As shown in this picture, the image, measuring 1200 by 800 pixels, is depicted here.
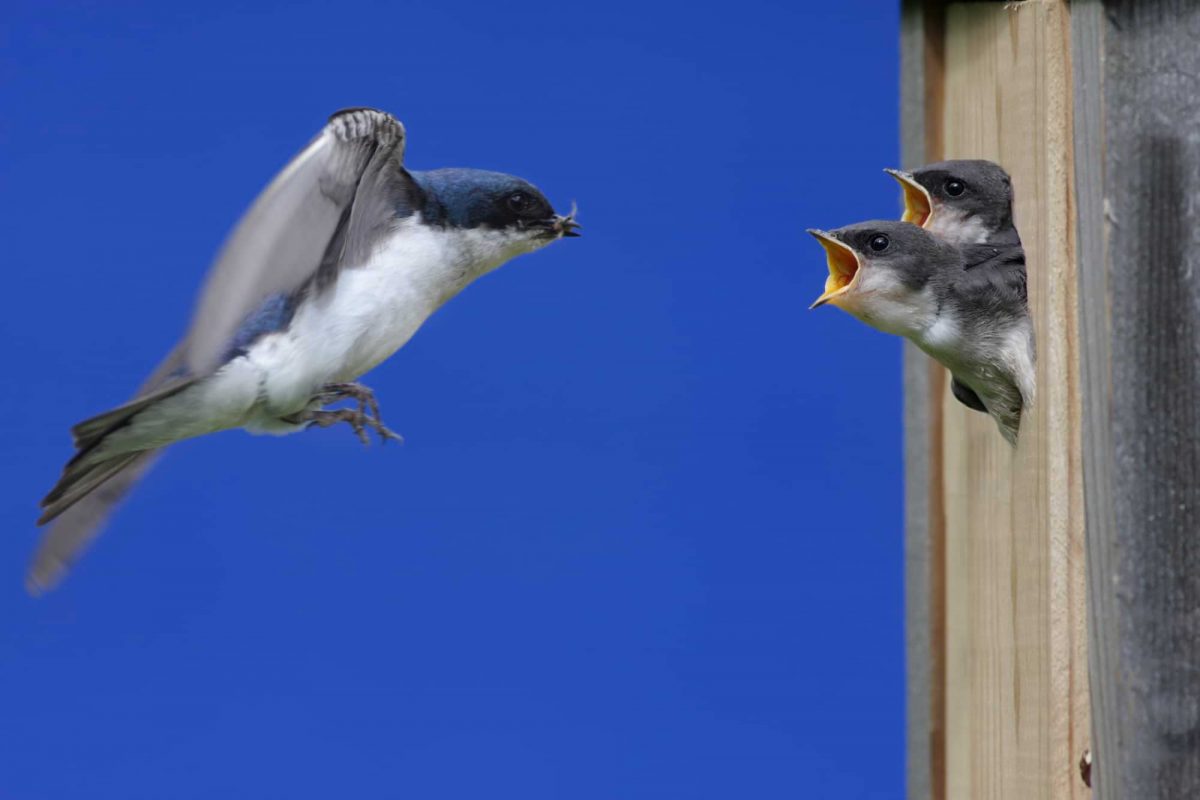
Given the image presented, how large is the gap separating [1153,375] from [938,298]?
0.48 ft

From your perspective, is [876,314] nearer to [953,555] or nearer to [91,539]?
[953,555]

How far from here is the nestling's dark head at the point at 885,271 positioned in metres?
1.04

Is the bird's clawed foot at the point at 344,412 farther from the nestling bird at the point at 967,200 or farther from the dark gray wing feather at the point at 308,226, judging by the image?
the nestling bird at the point at 967,200

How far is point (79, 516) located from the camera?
108 cm

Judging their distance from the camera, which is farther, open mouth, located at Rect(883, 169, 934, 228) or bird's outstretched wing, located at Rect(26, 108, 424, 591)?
open mouth, located at Rect(883, 169, 934, 228)

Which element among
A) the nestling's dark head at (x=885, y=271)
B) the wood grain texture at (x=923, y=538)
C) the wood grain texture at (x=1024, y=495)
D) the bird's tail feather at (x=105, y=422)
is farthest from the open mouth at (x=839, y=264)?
the bird's tail feather at (x=105, y=422)

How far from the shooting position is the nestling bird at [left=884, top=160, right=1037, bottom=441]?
1109 mm

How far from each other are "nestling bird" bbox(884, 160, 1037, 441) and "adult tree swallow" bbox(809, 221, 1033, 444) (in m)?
0.01

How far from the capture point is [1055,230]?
3.32 feet

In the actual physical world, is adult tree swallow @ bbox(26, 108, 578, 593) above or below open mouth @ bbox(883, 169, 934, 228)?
below

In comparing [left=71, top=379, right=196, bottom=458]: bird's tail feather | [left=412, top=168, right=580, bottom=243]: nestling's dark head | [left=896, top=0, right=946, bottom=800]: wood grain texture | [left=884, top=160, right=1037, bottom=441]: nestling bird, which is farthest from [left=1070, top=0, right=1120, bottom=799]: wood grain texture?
[left=71, top=379, right=196, bottom=458]: bird's tail feather

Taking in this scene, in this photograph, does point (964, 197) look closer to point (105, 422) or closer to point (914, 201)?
point (914, 201)

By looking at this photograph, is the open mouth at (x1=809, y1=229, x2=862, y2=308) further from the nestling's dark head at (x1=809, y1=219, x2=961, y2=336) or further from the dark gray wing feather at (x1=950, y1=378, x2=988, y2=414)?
the dark gray wing feather at (x1=950, y1=378, x2=988, y2=414)

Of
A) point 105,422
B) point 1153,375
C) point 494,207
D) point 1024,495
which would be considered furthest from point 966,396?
point 105,422
